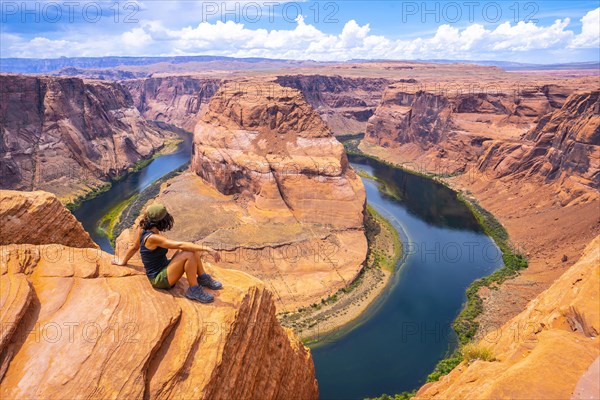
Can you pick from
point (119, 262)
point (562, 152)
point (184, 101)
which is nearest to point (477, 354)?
point (119, 262)

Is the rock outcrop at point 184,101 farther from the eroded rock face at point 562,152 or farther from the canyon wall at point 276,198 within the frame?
the eroded rock face at point 562,152

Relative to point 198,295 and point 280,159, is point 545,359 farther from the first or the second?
point 280,159

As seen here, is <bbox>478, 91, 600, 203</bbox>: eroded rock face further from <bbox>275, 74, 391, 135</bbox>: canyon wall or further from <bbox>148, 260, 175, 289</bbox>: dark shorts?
<bbox>275, 74, 391, 135</bbox>: canyon wall

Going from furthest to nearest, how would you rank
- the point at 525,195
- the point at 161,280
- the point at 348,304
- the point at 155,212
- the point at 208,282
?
1. the point at 525,195
2. the point at 348,304
3. the point at 208,282
4. the point at 161,280
5. the point at 155,212

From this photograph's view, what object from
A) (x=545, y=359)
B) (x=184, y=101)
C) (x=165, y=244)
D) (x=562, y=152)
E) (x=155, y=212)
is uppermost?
(x=184, y=101)

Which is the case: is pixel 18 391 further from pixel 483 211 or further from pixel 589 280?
pixel 483 211

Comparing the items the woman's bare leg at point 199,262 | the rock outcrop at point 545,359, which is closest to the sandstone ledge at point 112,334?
the woman's bare leg at point 199,262
